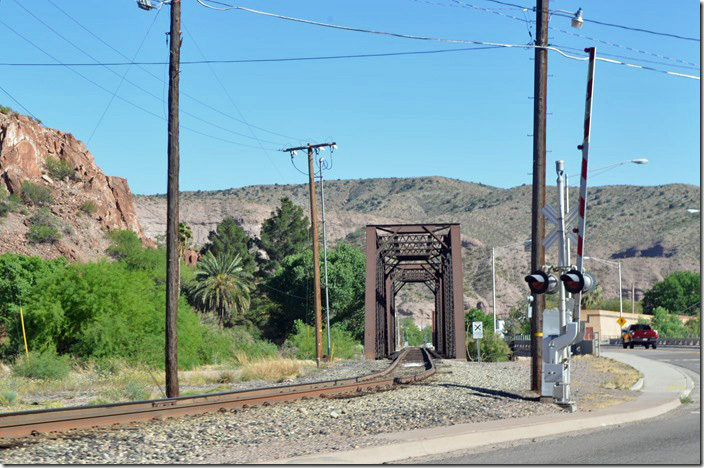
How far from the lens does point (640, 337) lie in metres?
64.9

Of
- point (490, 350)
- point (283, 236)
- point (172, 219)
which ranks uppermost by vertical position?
point (283, 236)

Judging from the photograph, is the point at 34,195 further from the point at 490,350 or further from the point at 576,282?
the point at 576,282

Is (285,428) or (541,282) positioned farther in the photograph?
(541,282)

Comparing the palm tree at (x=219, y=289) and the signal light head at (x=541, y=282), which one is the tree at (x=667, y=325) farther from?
the signal light head at (x=541, y=282)

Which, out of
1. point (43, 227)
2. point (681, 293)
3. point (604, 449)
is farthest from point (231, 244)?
point (604, 449)

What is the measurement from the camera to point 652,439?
12.7 metres

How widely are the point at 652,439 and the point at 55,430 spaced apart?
8520mm

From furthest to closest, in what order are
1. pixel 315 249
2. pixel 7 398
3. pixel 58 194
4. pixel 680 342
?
pixel 58 194
pixel 680 342
pixel 315 249
pixel 7 398

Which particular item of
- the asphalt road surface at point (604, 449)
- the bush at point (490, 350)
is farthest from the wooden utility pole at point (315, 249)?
the asphalt road surface at point (604, 449)

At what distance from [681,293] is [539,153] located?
106m

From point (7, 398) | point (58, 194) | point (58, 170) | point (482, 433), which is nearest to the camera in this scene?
point (482, 433)

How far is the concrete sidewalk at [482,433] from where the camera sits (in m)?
10.8

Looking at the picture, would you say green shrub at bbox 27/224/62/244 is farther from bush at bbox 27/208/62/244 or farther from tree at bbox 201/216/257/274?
tree at bbox 201/216/257/274

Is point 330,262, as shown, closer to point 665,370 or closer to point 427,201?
point 665,370
